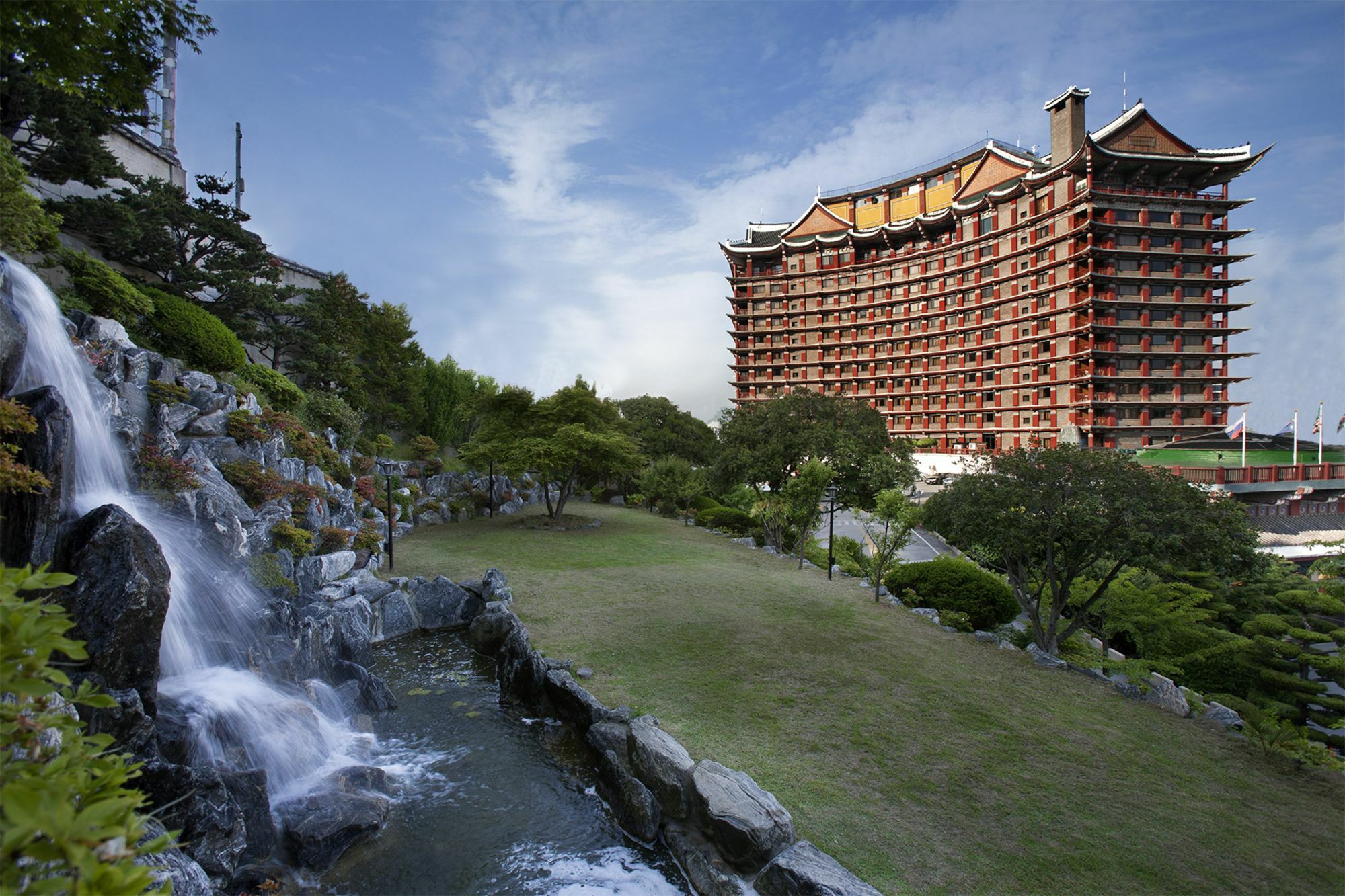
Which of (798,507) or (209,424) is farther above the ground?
(209,424)

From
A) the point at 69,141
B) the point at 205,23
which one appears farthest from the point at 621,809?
the point at 69,141

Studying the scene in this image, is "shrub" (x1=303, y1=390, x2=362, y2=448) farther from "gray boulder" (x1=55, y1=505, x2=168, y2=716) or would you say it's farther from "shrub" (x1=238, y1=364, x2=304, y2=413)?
"gray boulder" (x1=55, y1=505, x2=168, y2=716)

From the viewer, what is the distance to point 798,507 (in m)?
17.4

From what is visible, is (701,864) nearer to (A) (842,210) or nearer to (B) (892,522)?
(B) (892,522)

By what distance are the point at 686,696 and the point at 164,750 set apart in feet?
18.6

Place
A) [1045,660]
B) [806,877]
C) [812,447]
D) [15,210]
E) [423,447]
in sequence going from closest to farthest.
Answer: [806,877] < [1045,660] < [15,210] < [812,447] < [423,447]

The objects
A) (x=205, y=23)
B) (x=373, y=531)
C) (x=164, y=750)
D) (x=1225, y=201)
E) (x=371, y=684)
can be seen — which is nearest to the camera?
(x=164, y=750)

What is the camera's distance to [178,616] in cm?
732

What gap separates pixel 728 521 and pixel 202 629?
19493mm

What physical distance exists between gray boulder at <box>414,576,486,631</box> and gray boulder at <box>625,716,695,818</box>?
6872 millimetres

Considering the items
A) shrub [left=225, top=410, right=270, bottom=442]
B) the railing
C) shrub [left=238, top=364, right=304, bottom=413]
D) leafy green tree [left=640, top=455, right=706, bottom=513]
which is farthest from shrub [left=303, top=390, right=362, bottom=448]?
the railing

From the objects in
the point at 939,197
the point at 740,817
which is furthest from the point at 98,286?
the point at 939,197

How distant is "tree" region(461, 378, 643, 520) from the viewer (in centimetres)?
2136

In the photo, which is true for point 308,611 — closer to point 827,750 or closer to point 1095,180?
point 827,750
